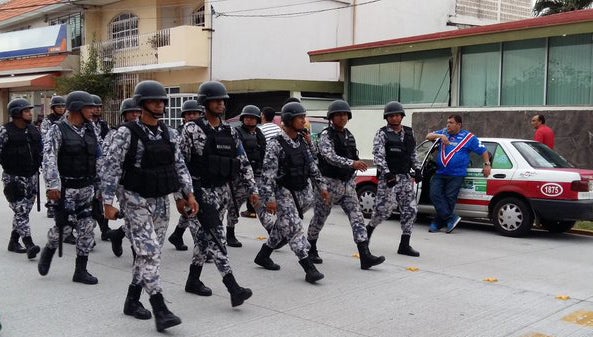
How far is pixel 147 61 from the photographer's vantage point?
2481 cm

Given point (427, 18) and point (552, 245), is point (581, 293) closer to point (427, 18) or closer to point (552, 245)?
point (552, 245)

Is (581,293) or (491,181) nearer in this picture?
(581,293)

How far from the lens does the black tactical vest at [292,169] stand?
6816 millimetres

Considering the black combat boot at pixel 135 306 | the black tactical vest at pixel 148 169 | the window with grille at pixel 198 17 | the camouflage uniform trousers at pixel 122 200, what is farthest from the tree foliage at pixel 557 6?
the black combat boot at pixel 135 306

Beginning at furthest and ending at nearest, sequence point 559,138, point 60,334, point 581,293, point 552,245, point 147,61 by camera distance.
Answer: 1. point 147,61
2. point 559,138
3. point 552,245
4. point 581,293
5. point 60,334

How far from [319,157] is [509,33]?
370 inches

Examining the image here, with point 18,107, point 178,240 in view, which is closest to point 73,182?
point 18,107

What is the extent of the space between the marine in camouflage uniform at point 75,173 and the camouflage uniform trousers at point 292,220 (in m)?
1.95

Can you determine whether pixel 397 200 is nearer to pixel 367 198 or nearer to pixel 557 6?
pixel 367 198

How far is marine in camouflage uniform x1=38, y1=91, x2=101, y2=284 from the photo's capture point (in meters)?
6.65

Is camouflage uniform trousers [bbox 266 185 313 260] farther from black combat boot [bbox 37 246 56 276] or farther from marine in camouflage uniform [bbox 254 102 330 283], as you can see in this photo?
black combat boot [bbox 37 246 56 276]

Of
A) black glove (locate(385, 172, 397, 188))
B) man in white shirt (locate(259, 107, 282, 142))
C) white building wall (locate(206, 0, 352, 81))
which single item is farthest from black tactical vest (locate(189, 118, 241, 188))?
white building wall (locate(206, 0, 352, 81))

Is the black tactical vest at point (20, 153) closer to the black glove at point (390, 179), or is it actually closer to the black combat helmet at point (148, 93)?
the black combat helmet at point (148, 93)

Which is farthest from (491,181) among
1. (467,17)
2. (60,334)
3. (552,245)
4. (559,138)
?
(467,17)
